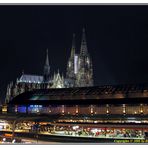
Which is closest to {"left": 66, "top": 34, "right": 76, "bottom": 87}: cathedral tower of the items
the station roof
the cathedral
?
the cathedral

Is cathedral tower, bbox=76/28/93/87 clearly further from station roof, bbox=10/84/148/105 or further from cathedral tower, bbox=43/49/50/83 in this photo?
station roof, bbox=10/84/148/105

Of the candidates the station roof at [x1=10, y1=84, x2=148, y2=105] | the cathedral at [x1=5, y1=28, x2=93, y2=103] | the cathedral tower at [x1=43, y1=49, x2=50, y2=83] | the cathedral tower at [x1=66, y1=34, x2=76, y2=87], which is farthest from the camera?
the cathedral tower at [x1=66, y1=34, x2=76, y2=87]

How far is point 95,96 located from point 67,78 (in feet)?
125

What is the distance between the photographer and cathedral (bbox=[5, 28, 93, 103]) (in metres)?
64.4

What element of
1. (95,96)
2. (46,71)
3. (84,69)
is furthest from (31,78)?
(95,96)

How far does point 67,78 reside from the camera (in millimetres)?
74875

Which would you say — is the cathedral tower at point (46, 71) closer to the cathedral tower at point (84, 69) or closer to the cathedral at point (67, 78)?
the cathedral at point (67, 78)

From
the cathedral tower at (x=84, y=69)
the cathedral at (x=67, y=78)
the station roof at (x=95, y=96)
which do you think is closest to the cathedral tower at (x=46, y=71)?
the cathedral at (x=67, y=78)

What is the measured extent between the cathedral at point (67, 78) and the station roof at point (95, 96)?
21196mm

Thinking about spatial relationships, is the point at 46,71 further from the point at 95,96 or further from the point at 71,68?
the point at 95,96

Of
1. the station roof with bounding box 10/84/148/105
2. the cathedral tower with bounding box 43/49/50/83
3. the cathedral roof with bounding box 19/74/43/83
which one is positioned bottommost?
the station roof with bounding box 10/84/148/105

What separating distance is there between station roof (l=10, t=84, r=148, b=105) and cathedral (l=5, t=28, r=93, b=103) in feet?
69.5
